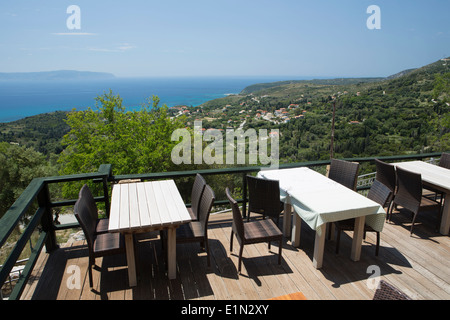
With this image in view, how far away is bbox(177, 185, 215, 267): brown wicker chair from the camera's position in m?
2.95

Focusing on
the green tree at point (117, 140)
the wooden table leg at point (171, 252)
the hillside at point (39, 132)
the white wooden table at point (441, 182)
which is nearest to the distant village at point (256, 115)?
the green tree at point (117, 140)

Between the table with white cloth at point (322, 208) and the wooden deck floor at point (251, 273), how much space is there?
0.25 metres

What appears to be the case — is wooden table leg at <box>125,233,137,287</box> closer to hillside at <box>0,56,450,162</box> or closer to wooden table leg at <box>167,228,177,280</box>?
wooden table leg at <box>167,228,177,280</box>

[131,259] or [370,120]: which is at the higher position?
[131,259]

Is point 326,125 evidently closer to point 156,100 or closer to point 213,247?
point 156,100

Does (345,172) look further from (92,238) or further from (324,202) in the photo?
(92,238)

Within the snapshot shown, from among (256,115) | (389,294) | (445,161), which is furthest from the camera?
(256,115)

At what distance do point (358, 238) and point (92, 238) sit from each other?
9.69 feet

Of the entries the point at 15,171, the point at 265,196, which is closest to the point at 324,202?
the point at 265,196

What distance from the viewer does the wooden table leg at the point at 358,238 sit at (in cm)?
316

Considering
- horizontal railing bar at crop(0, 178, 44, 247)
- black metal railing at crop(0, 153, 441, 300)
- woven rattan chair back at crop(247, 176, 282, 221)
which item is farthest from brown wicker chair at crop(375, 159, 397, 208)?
horizontal railing bar at crop(0, 178, 44, 247)

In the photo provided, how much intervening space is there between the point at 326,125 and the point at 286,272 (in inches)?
1185

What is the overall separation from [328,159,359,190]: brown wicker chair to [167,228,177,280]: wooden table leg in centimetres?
271

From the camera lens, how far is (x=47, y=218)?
3344 millimetres
